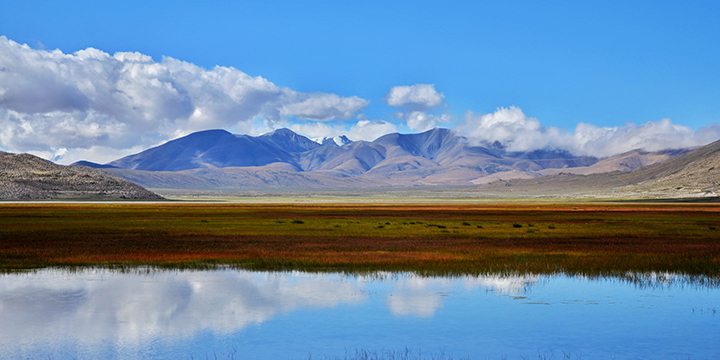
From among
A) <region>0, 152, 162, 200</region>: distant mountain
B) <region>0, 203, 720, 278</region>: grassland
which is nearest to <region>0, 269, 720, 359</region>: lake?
<region>0, 203, 720, 278</region>: grassland

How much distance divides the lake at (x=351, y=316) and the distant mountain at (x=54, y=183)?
507 feet

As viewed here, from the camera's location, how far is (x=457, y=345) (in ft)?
48.8

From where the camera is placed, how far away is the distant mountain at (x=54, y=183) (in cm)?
16150

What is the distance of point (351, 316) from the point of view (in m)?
17.9

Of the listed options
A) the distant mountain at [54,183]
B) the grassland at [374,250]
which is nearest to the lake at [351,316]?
the grassland at [374,250]

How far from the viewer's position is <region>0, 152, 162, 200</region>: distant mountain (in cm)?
16150

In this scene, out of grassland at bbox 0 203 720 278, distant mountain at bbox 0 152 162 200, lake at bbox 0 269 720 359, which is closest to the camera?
lake at bbox 0 269 720 359

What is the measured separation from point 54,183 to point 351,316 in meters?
178

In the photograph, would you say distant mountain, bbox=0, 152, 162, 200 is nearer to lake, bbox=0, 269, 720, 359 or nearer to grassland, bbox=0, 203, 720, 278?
grassland, bbox=0, 203, 720, 278

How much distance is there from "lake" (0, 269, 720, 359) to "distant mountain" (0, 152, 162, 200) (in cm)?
15447

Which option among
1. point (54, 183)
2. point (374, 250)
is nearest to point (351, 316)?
point (374, 250)

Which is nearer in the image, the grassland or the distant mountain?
the grassland

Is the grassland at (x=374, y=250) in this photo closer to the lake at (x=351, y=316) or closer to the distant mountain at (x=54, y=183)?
the lake at (x=351, y=316)

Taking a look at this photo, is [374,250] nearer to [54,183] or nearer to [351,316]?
[351,316]
